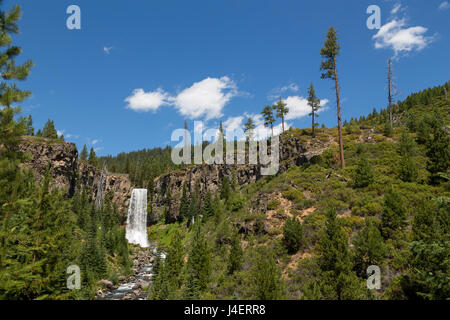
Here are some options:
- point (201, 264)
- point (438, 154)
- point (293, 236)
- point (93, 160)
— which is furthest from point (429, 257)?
point (93, 160)

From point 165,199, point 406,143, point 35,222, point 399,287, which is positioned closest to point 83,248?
point 35,222

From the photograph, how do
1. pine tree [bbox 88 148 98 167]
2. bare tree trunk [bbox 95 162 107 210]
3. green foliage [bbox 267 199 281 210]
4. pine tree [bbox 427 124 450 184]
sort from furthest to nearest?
pine tree [bbox 88 148 98 167] < bare tree trunk [bbox 95 162 107 210] < green foliage [bbox 267 199 281 210] < pine tree [bbox 427 124 450 184]

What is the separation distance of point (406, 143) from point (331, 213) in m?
20.8

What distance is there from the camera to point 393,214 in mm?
16641

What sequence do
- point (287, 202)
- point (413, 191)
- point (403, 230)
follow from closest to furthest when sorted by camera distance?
point (403, 230) → point (413, 191) → point (287, 202)

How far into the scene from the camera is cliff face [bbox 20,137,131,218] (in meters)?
64.5

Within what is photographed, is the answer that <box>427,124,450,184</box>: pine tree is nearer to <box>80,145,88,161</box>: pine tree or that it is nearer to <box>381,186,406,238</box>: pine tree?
<box>381,186,406,238</box>: pine tree

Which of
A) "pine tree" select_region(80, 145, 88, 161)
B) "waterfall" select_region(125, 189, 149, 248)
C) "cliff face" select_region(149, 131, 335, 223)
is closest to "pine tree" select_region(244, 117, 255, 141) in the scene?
"cliff face" select_region(149, 131, 335, 223)

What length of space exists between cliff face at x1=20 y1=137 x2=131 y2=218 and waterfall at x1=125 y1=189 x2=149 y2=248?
611 centimetres

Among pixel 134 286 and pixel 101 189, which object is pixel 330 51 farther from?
pixel 101 189

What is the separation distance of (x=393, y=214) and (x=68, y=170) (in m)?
84.3

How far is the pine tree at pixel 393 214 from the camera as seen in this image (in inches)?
653

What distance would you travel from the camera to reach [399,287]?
519 inches
